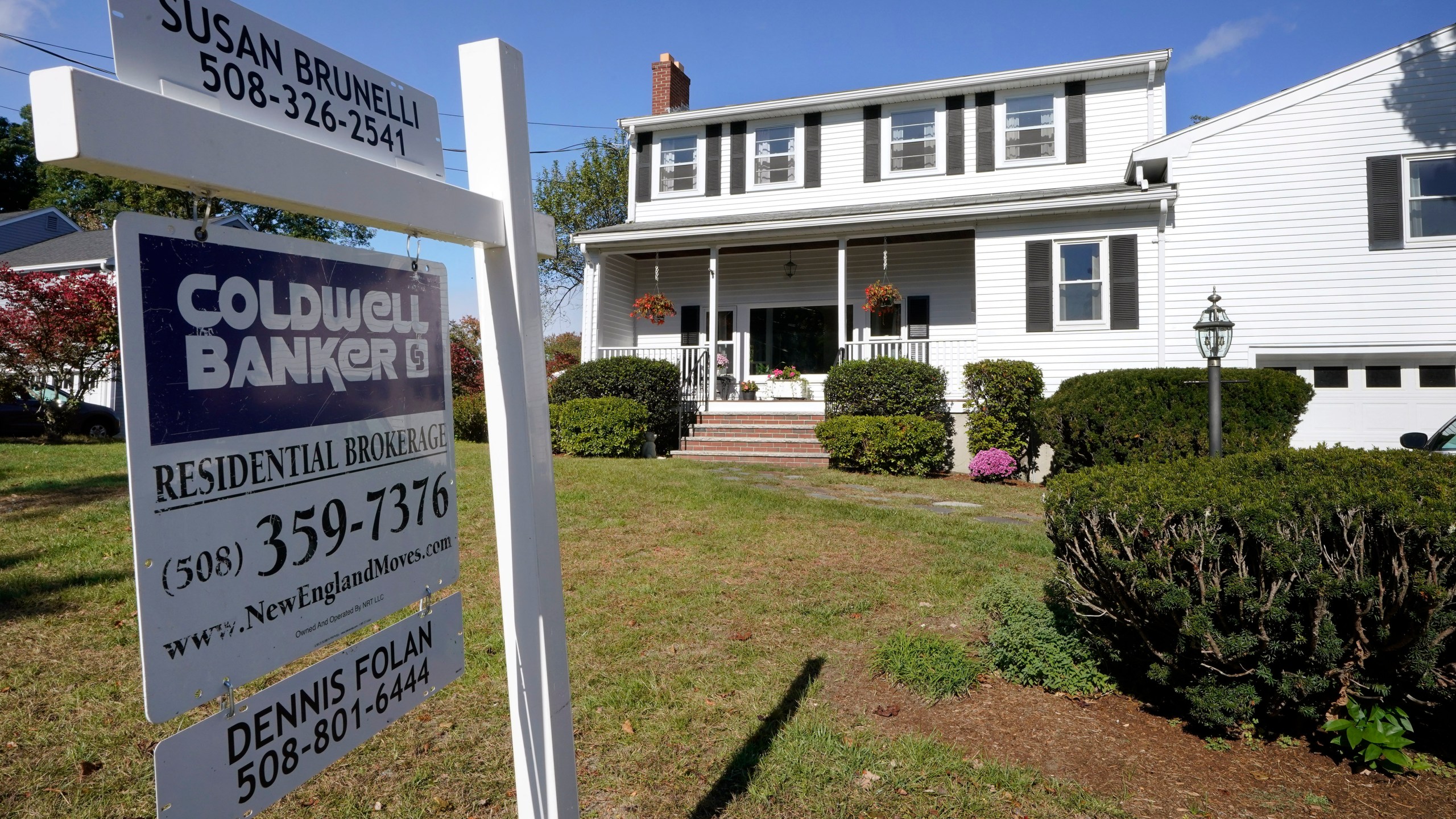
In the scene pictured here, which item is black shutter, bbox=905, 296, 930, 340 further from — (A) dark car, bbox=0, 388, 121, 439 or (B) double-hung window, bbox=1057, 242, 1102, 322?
(A) dark car, bbox=0, 388, 121, 439

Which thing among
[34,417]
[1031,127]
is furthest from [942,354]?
[34,417]

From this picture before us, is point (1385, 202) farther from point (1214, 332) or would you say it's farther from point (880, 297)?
point (1214, 332)

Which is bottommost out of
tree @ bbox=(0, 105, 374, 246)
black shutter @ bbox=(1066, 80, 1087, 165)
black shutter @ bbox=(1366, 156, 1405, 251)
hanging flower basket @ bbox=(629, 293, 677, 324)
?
hanging flower basket @ bbox=(629, 293, 677, 324)

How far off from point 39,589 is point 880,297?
480 inches

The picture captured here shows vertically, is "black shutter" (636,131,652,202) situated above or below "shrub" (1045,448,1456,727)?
above

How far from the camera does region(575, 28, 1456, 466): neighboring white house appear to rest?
12.1 metres

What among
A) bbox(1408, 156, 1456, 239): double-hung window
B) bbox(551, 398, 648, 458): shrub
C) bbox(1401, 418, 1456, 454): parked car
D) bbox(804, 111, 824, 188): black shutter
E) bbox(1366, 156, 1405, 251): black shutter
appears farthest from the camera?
bbox(804, 111, 824, 188): black shutter

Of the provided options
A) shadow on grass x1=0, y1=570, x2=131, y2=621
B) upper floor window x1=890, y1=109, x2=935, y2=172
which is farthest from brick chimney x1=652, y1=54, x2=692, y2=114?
shadow on grass x1=0, y1=570, x2=131, y2=621

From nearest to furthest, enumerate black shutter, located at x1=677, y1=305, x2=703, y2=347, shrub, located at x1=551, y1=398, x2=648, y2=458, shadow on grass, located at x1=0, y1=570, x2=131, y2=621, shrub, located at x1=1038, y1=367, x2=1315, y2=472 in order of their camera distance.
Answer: shadow on grass, located at x1=0, y1=570, x2=131, y2=621 < shrub, located at x1=1038, y1=367, x2=1315, y2=472 < shrub, located at x1=551, y1=398, x2=648, y2=458 < black shutter, located at x1=677, y1=305, x2=703, y2=347

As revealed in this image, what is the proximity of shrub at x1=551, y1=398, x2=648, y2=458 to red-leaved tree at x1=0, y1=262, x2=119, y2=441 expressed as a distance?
30.3ft

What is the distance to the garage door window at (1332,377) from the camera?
1252cm

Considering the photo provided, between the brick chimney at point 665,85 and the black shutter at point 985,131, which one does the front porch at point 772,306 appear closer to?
the black shutter at point 985,131

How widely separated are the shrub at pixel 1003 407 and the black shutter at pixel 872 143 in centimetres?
492

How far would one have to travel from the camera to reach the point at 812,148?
1628 centimetres
